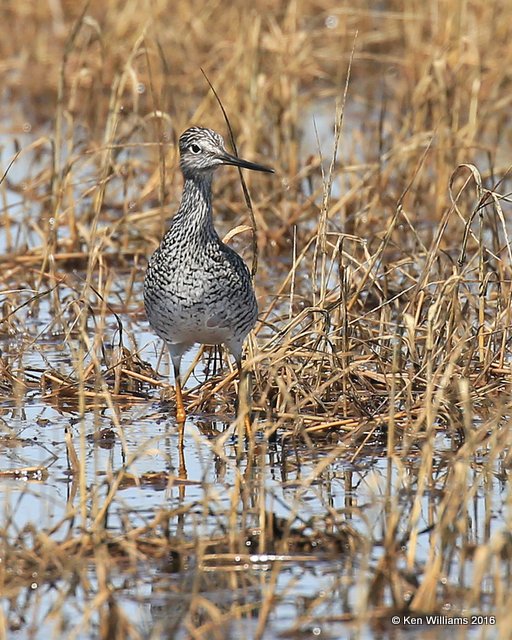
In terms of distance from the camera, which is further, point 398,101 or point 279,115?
point 398,101

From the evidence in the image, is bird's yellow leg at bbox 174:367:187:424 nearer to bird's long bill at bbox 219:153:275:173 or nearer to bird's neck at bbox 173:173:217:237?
bird's neck at bbox 173:173:217:237

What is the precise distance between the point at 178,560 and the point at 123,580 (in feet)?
0.83

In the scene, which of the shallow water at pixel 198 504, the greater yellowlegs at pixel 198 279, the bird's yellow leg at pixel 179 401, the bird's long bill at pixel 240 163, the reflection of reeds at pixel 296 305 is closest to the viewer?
the shallow water at pixel 198 504

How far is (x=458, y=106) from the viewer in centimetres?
1038

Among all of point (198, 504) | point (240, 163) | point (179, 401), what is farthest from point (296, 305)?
point (198, 504)

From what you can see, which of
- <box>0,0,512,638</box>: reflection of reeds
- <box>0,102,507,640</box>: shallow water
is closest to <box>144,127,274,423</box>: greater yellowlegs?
<box>0,0,512,638</box>: reflection of reeds

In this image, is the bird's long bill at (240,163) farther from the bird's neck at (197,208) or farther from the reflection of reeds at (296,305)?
the reflection of reeds at (296,305)

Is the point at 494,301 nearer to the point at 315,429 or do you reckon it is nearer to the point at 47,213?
the point at 315,429

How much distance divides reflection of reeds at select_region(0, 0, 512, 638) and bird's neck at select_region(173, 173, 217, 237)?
42cm

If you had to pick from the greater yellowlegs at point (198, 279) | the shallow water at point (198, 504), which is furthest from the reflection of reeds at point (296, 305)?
the greater yellowlegs at point (198, 279)

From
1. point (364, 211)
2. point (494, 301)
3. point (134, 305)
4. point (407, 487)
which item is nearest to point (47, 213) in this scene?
point (134, 305)

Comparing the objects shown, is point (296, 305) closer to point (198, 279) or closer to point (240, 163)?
point (240, 163)

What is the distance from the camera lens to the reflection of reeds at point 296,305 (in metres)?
5.07

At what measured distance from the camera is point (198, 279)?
6777 millimetres
